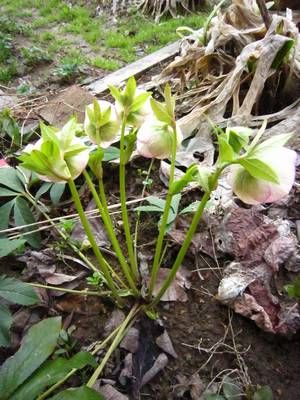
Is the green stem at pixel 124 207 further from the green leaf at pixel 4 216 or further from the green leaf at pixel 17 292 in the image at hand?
the green leaf at pixel 4 216

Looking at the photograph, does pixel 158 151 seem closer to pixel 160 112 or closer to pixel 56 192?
pixel 160 112

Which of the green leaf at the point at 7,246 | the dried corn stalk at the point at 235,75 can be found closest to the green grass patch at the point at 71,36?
the dried corn stalk at the point at 235,75

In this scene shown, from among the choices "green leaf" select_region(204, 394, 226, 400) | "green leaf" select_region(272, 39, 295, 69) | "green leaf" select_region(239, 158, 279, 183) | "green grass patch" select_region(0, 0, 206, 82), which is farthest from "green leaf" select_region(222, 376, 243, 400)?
"green grass patch" select_region(0, 0, 206, 82)

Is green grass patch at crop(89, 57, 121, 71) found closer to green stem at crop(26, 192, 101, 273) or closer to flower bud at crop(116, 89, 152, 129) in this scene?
green stem at crop(26, 192, 101, 273)

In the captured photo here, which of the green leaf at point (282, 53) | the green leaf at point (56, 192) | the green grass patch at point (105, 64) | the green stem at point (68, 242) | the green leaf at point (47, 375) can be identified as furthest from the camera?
the green grass patch at point (105, 64)

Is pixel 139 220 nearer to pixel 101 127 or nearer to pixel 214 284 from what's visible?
pixel 214 284

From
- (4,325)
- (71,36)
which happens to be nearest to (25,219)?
(4,325)
